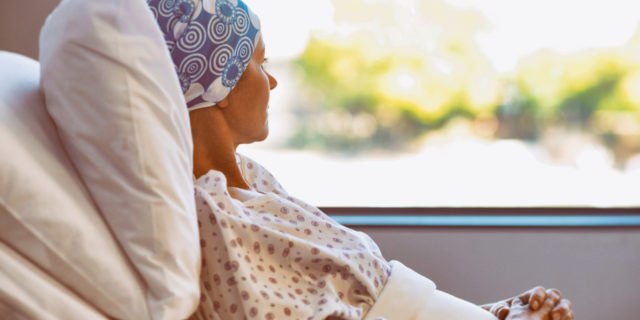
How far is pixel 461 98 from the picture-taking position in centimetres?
202

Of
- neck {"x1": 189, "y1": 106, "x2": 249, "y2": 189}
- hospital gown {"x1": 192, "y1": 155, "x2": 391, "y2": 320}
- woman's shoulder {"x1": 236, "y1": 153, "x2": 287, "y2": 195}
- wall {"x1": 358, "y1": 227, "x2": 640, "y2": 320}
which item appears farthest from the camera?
wall {"x1": 358, "y1": 227, "x2": 640, "y2": 320}

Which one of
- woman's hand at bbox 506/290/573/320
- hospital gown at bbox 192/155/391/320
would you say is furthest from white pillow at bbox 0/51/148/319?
woman's hand at bbox 506/290/573/320

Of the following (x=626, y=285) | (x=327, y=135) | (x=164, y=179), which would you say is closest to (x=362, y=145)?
(x=327, y=135)

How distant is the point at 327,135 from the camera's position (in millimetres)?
Result: 2109

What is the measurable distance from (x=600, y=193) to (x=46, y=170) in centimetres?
168

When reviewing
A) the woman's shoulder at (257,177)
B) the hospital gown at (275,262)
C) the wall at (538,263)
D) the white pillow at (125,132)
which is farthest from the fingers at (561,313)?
the wall at (538,263)

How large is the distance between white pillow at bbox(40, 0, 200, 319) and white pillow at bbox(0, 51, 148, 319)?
0.02 meters

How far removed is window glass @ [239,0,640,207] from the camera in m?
1.96

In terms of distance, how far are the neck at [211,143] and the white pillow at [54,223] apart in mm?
303

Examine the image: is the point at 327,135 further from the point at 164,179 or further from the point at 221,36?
the point at 164,179

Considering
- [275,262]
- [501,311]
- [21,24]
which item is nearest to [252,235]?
[275,262]

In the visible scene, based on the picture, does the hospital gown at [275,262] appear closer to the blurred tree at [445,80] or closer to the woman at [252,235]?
the woman at [252,235]

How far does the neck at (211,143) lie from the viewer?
1.13 metres

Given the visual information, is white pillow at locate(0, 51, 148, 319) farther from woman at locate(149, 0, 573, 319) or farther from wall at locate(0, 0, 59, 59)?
wall at locate(0, 0, 59, 59)
